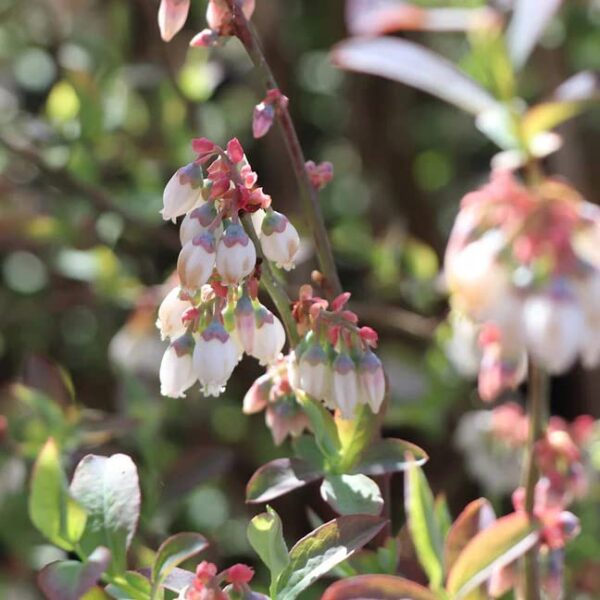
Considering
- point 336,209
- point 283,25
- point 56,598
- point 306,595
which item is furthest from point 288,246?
point 283,25

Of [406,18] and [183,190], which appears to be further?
[406,18]

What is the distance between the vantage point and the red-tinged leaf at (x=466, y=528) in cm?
85

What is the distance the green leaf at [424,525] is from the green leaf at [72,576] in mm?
225

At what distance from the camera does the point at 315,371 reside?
2.54 feet

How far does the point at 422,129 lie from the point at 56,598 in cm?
178

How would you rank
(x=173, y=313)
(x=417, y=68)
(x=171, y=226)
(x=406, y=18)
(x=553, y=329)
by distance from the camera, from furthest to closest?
(x=171, y=226), (x=406, y=18), (x=417, y=68), (x=173, y=313), (x=553, y=329)

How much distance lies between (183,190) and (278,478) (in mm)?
238

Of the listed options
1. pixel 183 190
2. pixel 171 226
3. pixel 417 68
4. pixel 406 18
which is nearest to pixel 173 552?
pixel 183 190

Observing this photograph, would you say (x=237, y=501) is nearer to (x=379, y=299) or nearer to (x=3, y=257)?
(x=379, y=299)

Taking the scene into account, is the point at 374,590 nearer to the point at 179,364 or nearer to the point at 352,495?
the point at 352,495

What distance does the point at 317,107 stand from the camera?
2.27 m

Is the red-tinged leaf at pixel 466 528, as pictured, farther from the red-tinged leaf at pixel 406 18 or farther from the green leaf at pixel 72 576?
the red-tinged leaf at pixel 406 18

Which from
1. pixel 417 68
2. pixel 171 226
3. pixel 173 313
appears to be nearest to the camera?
pixel 173 313

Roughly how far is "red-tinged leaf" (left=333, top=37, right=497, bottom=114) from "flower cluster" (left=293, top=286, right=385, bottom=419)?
0.39m
